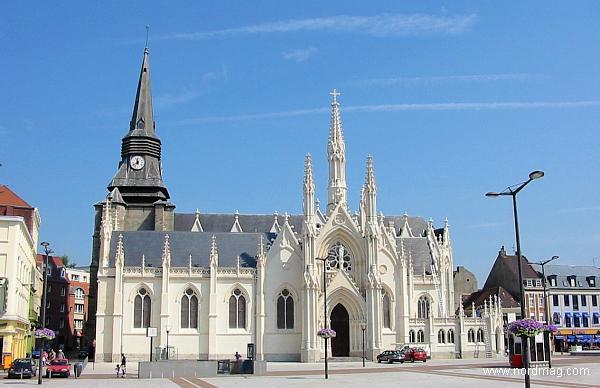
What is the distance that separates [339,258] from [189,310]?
16.1 meters

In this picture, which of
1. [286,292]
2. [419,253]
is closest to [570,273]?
[419,253]

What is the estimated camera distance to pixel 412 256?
7619 cm

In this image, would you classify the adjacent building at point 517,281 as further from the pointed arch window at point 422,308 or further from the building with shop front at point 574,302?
the pointed arch window at point 422,308

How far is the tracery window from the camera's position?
7006cm

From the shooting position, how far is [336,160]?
74.8 metres

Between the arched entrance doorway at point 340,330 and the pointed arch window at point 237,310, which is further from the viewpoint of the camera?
the arched entrance doorway at point 340,330

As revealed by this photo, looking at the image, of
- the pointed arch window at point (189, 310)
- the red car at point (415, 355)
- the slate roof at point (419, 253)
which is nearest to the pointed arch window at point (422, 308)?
the slate roof at point (419, 253)

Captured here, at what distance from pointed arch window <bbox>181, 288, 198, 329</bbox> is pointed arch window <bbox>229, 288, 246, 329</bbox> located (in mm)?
3468

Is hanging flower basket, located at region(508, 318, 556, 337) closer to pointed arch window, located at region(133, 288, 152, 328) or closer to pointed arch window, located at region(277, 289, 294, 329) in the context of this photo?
pointed arch window, located at region(277, 289, 294, 329)

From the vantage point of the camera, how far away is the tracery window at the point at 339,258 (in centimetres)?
7006

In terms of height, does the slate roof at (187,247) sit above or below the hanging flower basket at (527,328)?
above

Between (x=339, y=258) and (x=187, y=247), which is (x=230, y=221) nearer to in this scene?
(x=187, y=247)

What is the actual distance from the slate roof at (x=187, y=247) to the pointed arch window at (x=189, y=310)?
3323 millimetres

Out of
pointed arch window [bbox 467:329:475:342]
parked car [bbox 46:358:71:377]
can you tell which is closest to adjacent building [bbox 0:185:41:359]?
parked car [bbox 46:358:71:377]
